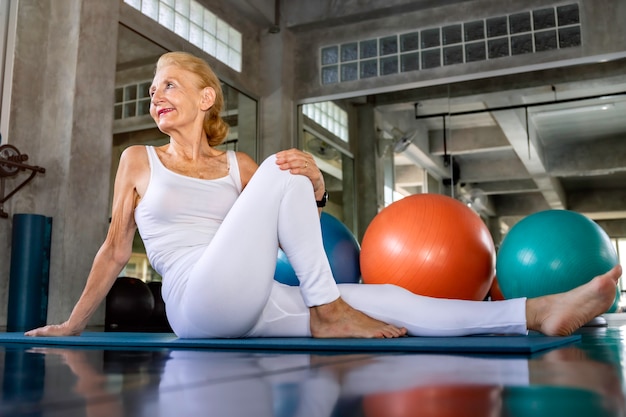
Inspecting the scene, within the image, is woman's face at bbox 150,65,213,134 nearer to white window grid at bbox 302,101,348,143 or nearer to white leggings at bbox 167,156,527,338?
white leggings at bbox 167,156,527,338

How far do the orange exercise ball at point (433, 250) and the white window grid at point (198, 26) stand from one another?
319 centimetres

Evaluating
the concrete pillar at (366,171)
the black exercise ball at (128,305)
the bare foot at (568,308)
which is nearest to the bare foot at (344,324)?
the bare foot at (568,308)

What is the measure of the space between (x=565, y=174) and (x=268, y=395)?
7.12 meters

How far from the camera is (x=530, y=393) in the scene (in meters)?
0.70

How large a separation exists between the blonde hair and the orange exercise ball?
1175 mm

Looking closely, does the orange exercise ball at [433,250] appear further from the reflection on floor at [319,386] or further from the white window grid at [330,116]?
the white window grid at [330,116]

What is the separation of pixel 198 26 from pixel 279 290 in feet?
14.9

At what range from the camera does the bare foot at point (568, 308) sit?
1579 millimetres

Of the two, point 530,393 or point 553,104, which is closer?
→ point 530,393

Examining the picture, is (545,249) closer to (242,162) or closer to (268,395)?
(242,162)

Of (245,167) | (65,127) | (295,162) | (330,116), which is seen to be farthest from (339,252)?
(330,116)

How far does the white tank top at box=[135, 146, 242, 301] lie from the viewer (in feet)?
5.62

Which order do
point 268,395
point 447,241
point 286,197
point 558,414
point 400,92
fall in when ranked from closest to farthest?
point 558,414
point 268,395
point 286,197
point 447,241
point 400,92

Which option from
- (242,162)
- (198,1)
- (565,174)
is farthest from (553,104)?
(242,162)
